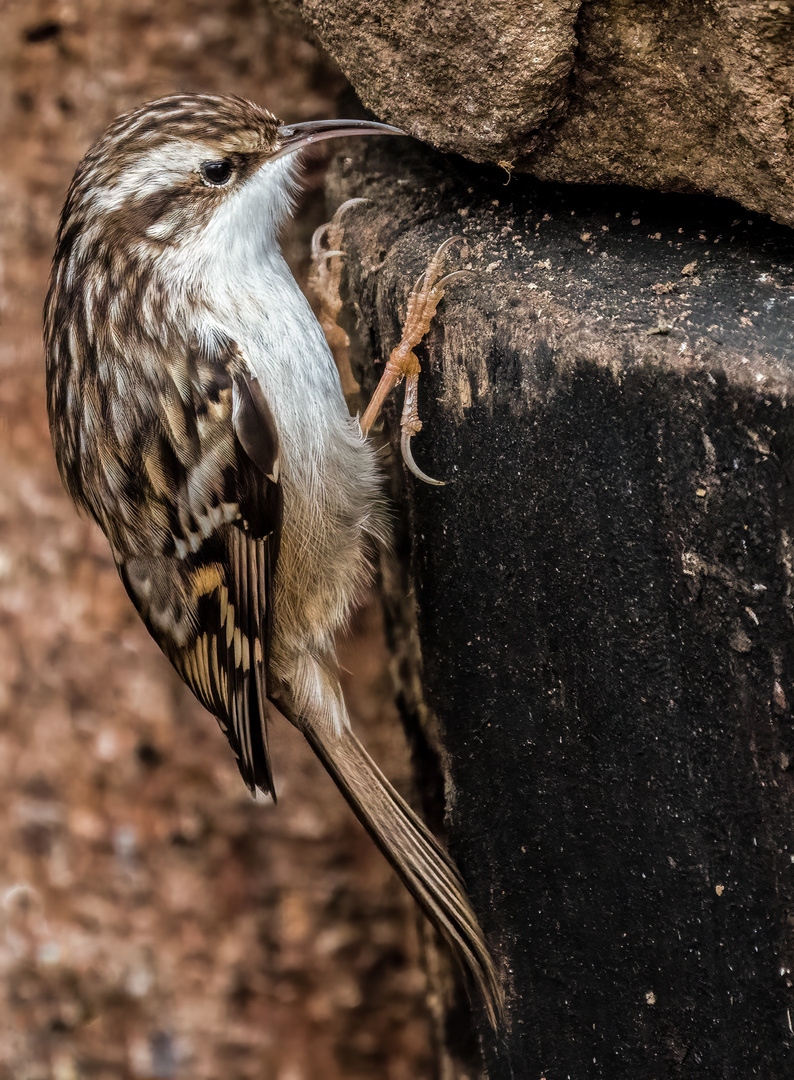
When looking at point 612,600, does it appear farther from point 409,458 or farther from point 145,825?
point 145,825

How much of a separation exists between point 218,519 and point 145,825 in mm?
976

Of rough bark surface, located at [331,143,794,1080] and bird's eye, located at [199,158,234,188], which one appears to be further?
bird's eye, located at [199,158,234,188]

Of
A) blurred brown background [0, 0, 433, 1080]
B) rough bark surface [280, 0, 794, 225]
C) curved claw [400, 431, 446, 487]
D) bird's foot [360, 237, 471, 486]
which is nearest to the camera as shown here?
rough bark surface [280, 0, 794, 225]

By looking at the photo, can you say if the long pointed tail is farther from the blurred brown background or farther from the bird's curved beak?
the bird's curved beak

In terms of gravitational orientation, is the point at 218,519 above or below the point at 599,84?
below

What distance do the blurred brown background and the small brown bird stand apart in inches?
17.9

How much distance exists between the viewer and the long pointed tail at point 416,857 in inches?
76.6

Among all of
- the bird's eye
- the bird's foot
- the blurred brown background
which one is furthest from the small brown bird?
the blurred brown background

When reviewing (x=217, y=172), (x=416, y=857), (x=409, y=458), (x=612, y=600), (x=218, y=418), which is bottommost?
(x=416, y=857)

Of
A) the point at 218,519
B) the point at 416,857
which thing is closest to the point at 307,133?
the point at 218,519

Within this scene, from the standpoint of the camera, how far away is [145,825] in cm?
252

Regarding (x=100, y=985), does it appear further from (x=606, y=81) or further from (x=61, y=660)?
(x=606, y=81)

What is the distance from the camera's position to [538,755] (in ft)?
5.82

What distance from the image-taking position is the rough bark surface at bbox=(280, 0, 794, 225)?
136cm
